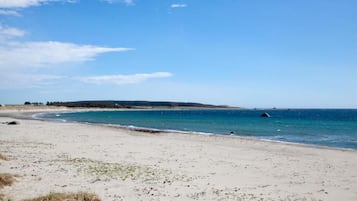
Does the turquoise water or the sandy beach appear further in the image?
the turquoise water

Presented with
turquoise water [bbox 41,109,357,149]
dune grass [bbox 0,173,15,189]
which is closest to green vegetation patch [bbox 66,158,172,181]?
dune grass [bbox 0,173,15,189]

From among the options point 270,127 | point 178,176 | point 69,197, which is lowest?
point 270,127

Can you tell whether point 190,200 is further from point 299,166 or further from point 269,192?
point 299,166

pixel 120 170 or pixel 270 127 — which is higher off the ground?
pixel 120 170

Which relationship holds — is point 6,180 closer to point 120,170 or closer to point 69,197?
point 69,197

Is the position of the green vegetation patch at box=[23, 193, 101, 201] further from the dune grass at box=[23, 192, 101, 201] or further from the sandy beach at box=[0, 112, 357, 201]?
the sandy beach at box=[0, 112, 357, 201]

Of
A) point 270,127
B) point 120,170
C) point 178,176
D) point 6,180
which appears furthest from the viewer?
point 270,127

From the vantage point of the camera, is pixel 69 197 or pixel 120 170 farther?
pixel 120 170

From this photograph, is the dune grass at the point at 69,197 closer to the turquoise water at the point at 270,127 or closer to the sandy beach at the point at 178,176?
the sandy beach at the point at 178,176

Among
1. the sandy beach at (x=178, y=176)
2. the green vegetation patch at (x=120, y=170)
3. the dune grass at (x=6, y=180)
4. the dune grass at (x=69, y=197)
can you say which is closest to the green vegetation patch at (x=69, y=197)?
the dune grass at (x=69, y=197)

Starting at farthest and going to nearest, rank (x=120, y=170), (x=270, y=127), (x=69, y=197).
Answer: (x=270, y=127)
(x=120, y=170)
(x=69, y=197)

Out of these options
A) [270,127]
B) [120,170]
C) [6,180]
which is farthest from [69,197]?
[270,127]

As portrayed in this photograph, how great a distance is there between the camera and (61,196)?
10.5m

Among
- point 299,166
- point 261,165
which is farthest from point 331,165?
point 261,165
